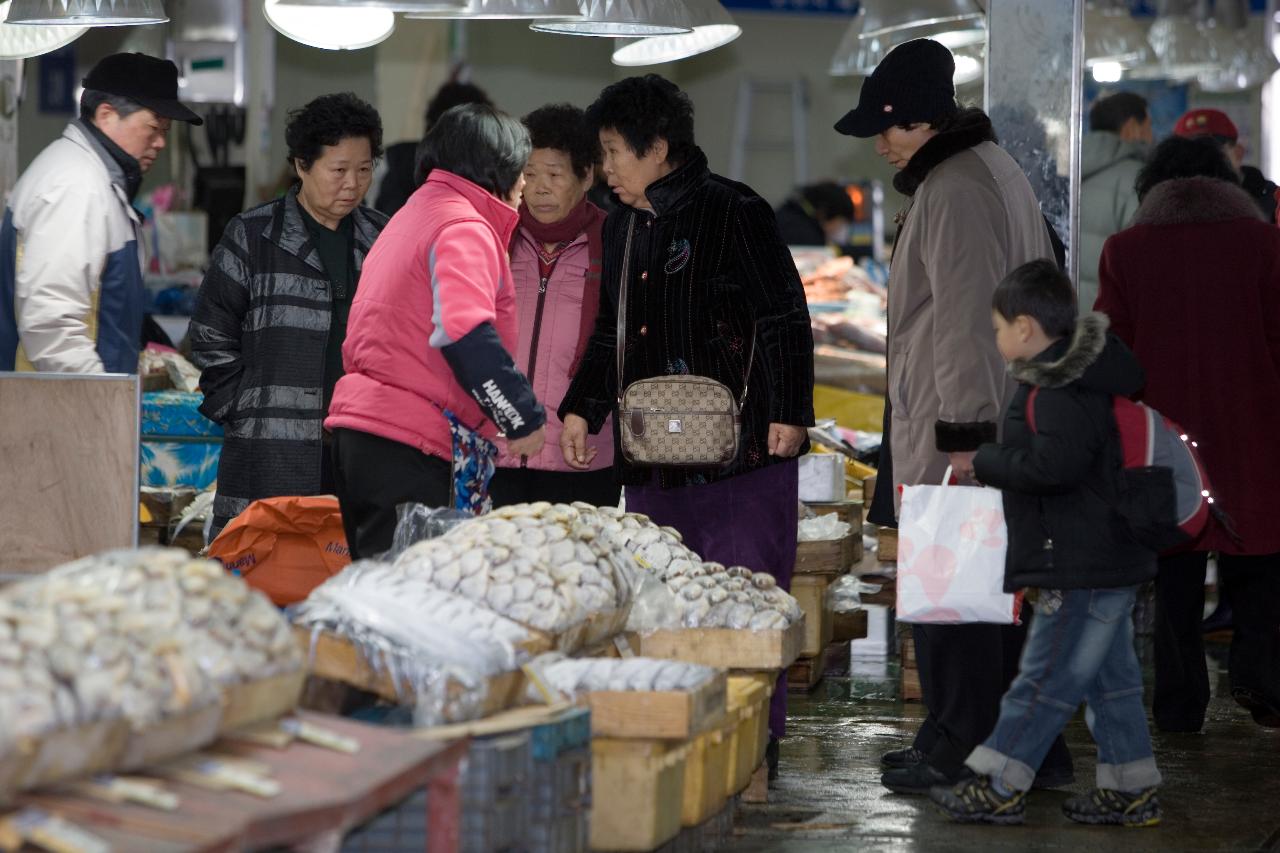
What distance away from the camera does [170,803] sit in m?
2.66

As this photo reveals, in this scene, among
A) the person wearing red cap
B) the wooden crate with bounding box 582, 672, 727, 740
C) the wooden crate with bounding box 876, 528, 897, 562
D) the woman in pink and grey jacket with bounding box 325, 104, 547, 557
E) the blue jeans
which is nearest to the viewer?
the wooden crate with bounding box 582, 672, 727, 740

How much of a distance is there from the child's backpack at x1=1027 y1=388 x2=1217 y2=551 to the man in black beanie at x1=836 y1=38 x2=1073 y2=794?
32cm

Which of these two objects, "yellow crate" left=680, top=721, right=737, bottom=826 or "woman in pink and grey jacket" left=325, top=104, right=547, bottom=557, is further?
"woman in pink and grey jacket" left=325, top=104, right=547, bottom=557

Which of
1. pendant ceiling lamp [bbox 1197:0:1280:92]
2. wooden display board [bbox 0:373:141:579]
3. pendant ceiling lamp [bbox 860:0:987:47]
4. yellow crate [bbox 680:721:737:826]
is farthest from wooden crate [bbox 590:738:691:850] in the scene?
pendant ceiling lamp [bbox 1197:0:1280:92]

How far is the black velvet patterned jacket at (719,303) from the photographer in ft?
16.3

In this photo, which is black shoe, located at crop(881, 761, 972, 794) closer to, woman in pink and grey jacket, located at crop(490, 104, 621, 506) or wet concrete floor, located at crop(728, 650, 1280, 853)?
wet concrete floor, located at crop(728, 650, 1280, 853)

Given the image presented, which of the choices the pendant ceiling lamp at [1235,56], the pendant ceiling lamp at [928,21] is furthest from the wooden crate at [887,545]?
the pendant ceiling lamp at [1235,56]

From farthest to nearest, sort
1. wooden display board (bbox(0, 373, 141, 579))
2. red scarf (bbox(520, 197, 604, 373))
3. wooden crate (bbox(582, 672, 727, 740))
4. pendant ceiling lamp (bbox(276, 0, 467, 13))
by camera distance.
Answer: red scarf (bbox(520, 197, 604, 373)) < pendant ceiling lamp (bbox(276, 0, 467, 13)) < wooden display board (bbox(0, 373, 141, 579)) < wooden crate (bbox(582, 672, 727, 740))

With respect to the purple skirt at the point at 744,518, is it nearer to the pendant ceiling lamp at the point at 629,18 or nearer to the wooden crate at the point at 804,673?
the wooden crate at the point at 804,673

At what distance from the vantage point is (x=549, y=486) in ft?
18.1

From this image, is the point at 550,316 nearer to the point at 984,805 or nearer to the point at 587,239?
the point at 587,239

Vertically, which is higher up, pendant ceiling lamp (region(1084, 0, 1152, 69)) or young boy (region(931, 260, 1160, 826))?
pendant ceiling lamp (region(1084, 0, 1152, 69))

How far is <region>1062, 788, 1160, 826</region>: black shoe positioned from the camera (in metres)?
4.68

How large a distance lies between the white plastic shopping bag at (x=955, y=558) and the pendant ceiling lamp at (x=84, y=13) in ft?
9.68
